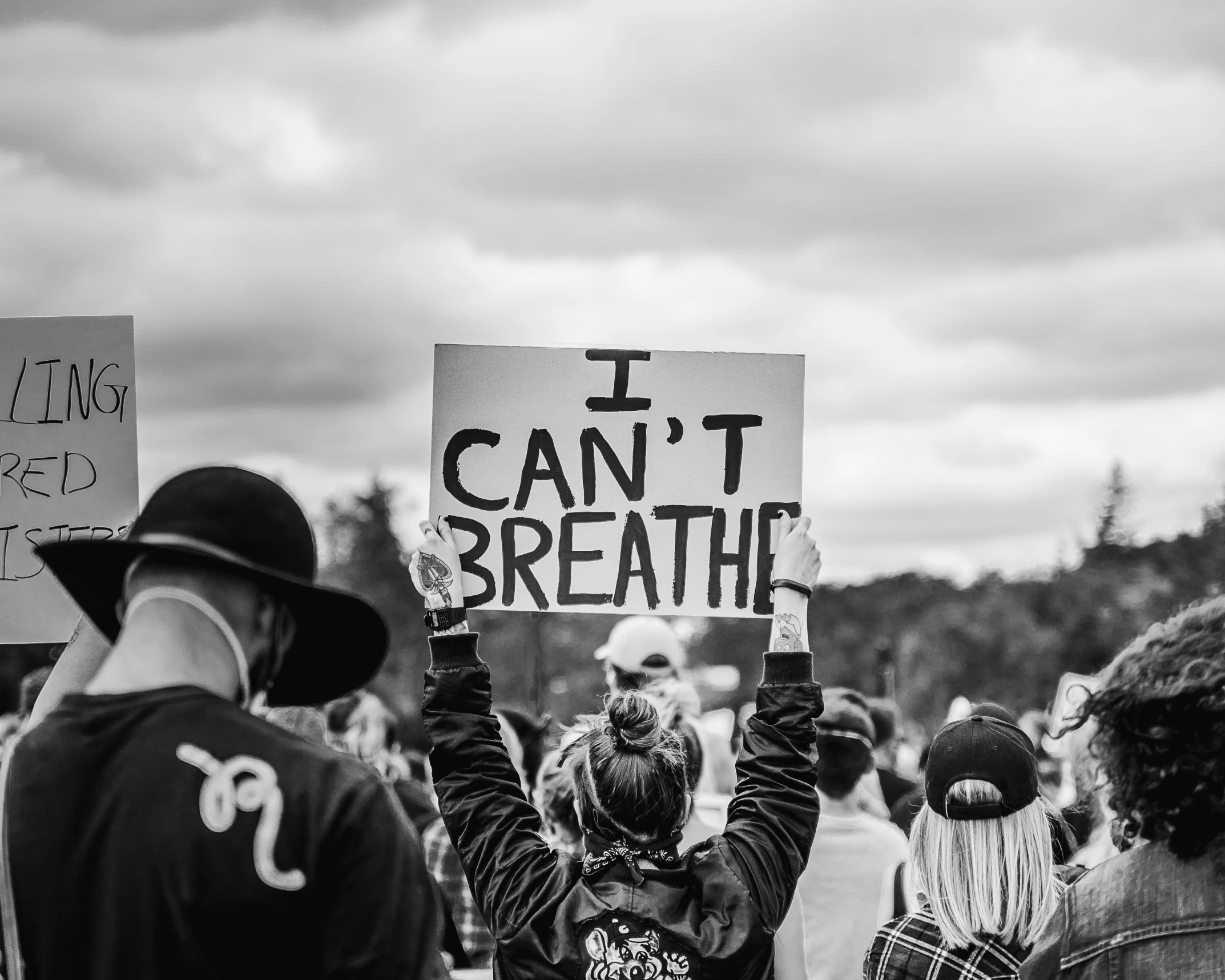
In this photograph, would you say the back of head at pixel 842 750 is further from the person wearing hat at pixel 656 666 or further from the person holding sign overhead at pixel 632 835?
the person holding sign overhead at pixel 632 835

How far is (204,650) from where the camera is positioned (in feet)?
7.14

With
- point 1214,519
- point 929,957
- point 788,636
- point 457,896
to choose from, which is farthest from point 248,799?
point 1214,519

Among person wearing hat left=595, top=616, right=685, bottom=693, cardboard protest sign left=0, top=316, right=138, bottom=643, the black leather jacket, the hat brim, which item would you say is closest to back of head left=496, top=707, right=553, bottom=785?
person wearing hat left=595, top=616, right=685, bottom=693

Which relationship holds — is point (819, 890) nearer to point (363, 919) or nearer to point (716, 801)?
point (716, 801)

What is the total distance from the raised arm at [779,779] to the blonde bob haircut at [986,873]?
375 millimetres

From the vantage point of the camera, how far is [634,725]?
10.7ft

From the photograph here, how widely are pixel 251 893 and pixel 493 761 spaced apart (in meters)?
1.46

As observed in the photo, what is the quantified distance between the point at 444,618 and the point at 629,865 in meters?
0.87

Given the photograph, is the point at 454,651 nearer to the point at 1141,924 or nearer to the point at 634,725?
the point at 634,725


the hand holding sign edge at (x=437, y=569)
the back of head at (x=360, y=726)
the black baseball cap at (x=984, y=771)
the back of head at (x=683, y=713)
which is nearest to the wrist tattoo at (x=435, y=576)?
the hand holding sign edge at (x=437, y=569)

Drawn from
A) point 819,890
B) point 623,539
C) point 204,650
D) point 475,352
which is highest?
point 475,352

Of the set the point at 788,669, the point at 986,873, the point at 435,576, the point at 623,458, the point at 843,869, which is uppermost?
the point at 623,458

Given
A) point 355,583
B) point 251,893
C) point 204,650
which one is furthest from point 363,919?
point 355,583

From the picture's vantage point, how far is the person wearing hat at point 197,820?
78.4 inches
